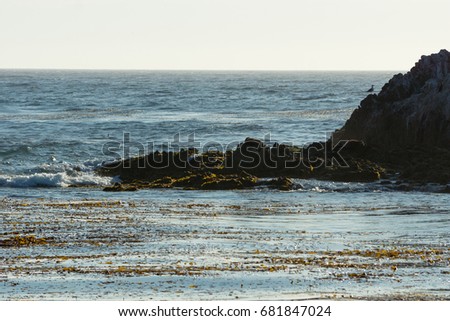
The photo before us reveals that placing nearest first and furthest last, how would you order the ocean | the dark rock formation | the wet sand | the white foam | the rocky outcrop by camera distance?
the wet sand → the ocean → the dark rock formation → the white foam → the rocky outcrop

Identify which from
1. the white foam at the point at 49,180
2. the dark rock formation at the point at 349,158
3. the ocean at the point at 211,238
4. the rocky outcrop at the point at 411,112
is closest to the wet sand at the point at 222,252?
the ocean at the point at 211,238

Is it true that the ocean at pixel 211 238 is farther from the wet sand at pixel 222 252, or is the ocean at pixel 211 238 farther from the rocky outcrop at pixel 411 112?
the rocky outcrop at pixel 411 112

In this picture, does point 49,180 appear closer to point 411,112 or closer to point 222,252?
point 411,112

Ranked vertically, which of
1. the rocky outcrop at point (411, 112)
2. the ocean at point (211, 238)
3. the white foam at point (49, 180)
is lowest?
the white foam at point (49, 180)

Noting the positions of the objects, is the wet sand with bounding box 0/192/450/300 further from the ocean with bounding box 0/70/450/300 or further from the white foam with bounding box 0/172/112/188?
the white foam with bounding box 0/172/112/188

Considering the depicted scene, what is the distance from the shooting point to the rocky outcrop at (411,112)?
37562mm

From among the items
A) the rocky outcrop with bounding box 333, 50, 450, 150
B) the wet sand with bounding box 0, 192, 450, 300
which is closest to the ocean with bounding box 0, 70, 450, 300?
the wet sand with bounding box 0, 192, 450, 300

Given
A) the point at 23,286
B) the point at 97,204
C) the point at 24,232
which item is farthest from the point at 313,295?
the point at 97,204

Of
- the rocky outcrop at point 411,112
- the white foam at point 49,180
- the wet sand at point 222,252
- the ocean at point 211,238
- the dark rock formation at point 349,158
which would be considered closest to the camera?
the wet sand at point 222,252

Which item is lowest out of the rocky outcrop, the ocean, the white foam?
the white foam

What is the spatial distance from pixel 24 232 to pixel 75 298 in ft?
25.6

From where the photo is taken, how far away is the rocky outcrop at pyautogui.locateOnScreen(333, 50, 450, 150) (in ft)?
123

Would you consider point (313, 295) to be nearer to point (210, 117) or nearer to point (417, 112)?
point (417, 112)

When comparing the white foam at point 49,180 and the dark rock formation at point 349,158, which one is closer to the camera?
the dark rock formation at point 349,158
